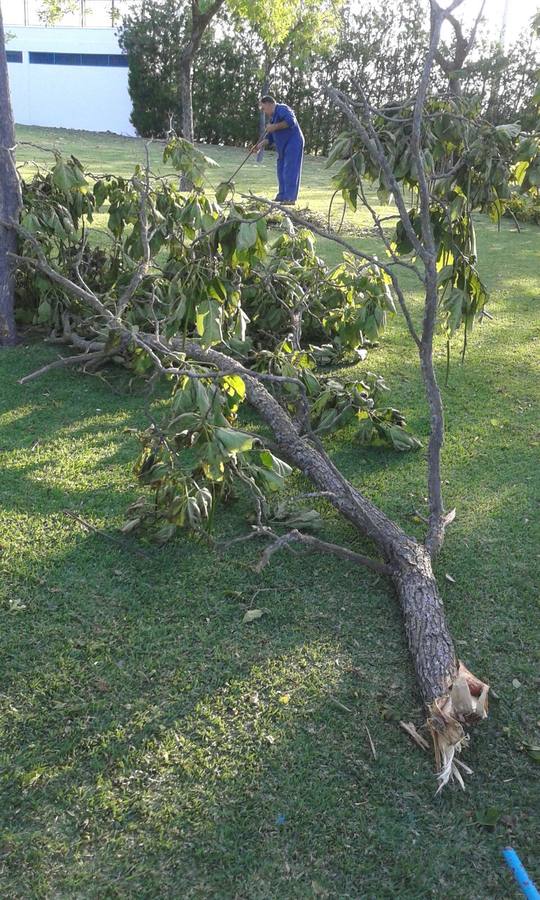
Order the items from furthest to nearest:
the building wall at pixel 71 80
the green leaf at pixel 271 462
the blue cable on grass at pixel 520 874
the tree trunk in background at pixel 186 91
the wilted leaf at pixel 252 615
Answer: the building wall at pixel 71 80
the tree trunk in background at pixel 186 91
the green leaf at pixel 271 462
the wilted leaf at pixel 252 615
the blue cable on grass at pixel 520 874

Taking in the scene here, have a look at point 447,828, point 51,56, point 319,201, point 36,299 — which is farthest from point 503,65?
point 447,828

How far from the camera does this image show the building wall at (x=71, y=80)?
94.0 ft

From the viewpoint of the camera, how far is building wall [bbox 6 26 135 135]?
2866 cm

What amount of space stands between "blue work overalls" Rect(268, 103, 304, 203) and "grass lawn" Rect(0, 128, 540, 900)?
767 cm

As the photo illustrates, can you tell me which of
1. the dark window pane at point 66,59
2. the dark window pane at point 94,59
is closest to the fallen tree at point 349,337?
the dark window pane at point 94,59

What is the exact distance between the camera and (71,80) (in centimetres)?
2980

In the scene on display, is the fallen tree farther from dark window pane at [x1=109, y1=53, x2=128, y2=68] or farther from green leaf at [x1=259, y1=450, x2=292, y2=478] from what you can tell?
dark window pane at [x1=109, y1=53, x2=128, y2=68]

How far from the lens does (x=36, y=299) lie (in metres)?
5.56

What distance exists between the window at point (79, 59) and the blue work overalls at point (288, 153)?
21.7m

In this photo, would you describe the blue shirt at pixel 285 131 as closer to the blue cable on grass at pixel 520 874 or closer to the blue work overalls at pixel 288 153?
the blue work overalls at pixel 288 153

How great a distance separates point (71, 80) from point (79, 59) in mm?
976

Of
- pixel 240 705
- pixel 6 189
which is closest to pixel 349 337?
pixel 6 189

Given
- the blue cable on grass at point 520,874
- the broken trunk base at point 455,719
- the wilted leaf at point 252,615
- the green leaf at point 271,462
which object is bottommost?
the blue cable on grass at point 520,874

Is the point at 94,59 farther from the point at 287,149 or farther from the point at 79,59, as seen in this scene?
the point at 287,149
